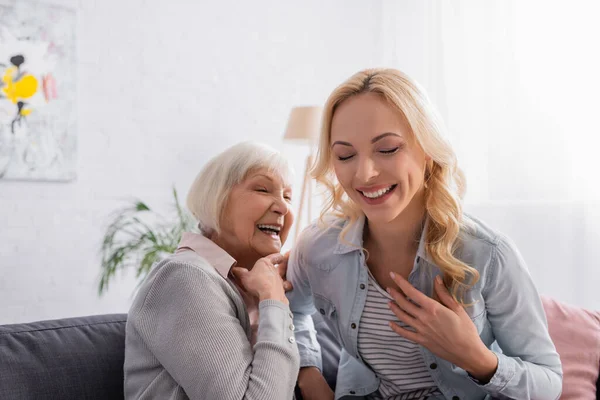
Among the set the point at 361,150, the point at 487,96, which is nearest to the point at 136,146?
the point at 487,96

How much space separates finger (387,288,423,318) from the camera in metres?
1.47

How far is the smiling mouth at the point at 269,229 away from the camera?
5.80ft

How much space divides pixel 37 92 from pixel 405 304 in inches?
112

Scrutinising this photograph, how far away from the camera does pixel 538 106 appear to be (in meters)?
3.56

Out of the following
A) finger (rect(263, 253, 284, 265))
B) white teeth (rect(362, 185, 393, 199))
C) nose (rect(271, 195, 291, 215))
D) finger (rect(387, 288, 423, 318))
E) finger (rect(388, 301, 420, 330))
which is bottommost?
finger (rect(388, 301, 420, 330))

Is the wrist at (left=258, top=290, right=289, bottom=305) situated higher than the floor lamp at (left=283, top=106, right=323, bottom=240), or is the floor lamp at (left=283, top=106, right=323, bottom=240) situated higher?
the floor lamp at (left=283, top=106, right=323, bottom=240)

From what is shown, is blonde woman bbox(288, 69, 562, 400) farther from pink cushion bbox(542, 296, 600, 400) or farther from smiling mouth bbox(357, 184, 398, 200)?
pink cushion bbox(542, 296, 600, 400)

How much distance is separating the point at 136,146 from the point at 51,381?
2577mm

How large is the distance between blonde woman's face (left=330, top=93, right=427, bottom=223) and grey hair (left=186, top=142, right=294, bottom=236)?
286 mm

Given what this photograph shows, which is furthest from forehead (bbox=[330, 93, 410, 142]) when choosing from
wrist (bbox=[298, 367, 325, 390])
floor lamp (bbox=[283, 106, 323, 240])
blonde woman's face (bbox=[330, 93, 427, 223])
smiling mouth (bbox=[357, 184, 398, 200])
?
floor lamp (bbox=[283, 106, 323, 240])

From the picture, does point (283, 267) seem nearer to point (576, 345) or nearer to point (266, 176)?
point (266, 176)

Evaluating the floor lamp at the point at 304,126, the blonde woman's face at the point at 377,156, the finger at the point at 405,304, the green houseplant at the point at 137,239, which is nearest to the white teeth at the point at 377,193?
the blonde woman's face at the point at 377,156

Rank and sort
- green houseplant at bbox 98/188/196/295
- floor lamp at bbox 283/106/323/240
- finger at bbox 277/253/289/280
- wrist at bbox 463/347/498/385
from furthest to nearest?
floor lamp at bbox 283/106/323/240 → green houseplant at bbox 98/188/196/295 → finger at bbox 277/253/289/280 → wrist at bbox 463/347/498/385

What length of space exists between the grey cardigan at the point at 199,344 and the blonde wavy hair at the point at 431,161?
413mm
